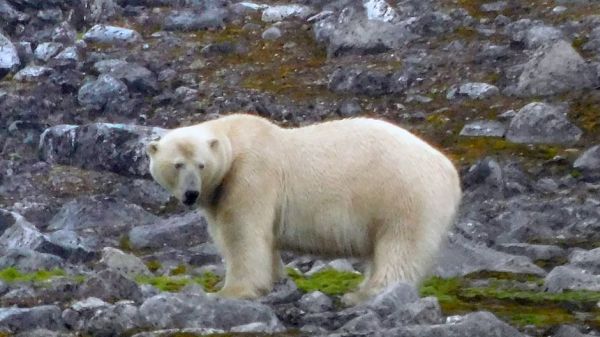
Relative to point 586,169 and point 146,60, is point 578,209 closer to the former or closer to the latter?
point 586,169

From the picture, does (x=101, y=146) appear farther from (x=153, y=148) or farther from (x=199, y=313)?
(x=199, y=313)

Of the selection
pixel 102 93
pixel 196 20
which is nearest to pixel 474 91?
pixel 102 93

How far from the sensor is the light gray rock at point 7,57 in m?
33.1

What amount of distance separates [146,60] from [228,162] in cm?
1929

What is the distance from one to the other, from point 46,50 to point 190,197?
67.2 ft

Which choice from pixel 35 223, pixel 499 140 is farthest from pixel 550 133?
pixel 35 223

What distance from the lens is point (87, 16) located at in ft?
120

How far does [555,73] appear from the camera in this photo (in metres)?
29.1

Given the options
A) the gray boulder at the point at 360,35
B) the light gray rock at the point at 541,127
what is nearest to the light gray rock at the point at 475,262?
Answer: the light gray rock at the point at 541,127

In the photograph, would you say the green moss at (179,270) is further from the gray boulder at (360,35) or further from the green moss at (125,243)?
the gray boulder at (360,35)

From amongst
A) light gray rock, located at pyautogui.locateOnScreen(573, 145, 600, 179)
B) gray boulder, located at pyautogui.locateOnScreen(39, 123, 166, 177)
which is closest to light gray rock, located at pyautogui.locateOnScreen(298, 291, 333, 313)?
light gray rock, located at pyautogui.locateOnScreen(573, 145, 600, 179)

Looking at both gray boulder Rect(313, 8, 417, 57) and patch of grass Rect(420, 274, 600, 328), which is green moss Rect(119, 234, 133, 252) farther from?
gray boulder Rect(313, 8, 417, 57)

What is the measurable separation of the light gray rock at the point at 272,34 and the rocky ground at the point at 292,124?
23mm

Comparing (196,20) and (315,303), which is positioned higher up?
(315,303)
